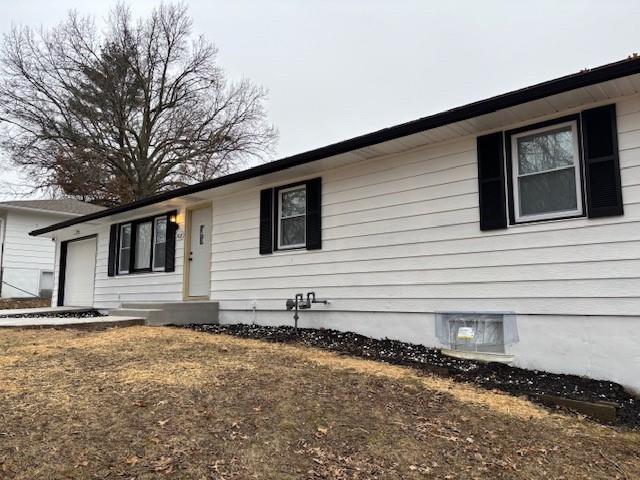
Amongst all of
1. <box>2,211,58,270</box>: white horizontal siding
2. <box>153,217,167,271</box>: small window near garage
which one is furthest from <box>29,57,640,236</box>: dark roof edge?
<box>2,211,58,270</box>: white horizontal siding

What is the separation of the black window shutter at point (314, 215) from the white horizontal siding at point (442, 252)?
100 millimetres

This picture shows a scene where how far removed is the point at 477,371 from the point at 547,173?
7.86ft

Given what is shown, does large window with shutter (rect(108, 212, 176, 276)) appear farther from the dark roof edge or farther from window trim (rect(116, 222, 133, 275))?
the dark roof edge

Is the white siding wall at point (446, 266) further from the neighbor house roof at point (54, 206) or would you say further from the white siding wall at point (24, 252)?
the white siding wall at point (24, 252)

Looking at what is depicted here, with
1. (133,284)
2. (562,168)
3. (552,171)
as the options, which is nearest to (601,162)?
(562,168)

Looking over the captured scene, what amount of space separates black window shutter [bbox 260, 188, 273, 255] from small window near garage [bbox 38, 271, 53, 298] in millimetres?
13442

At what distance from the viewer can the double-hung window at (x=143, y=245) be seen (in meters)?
11.5

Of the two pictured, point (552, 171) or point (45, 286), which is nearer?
point (552, 171)

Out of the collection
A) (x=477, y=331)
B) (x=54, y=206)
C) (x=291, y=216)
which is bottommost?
(x=477, y=331)

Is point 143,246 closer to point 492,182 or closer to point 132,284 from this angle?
point 132,284

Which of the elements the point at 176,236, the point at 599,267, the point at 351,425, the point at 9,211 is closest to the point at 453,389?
the point at 351,425

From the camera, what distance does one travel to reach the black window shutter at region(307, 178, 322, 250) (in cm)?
795

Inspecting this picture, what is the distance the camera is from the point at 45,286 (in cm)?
1861

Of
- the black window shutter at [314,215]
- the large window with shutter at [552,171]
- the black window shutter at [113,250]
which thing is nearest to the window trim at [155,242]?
the black window shutter at [113,250]
